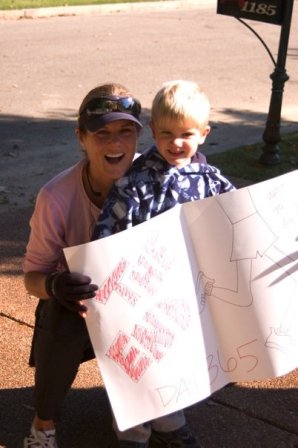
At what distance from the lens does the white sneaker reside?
3.11 meters

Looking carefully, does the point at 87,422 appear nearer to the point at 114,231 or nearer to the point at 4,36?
the point at 114,231

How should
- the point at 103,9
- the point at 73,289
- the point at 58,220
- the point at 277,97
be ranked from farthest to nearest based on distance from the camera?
1. the point at 103,9
2. the point at 277,97
3. the point at 58,220
4. the point at 73,289

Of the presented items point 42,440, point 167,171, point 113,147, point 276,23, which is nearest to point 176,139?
point 167,171

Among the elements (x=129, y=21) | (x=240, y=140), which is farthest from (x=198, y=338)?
(x=129, y=21)

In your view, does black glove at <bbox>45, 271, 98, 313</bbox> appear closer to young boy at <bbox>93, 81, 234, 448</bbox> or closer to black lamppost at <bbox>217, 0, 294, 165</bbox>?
young boy at <bbox>93, 81, 234, 448</bbox>

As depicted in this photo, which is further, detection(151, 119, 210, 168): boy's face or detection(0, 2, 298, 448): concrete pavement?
detection(0, 2, 298, 448): concrete pavement

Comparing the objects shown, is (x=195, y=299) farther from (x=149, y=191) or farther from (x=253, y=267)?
(x=149, y=191)

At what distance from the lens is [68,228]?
10.3 feet

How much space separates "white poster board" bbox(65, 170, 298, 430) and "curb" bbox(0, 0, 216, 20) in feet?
43.2

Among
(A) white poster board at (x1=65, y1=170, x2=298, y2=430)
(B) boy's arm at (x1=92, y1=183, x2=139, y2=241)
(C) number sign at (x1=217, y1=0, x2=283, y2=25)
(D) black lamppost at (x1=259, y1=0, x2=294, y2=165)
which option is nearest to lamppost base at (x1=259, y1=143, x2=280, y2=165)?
(D) black lamppost at (x1=259, y1=0, x2=294, y2=165)

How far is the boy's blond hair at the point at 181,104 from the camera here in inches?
113

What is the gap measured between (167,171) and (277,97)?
4007 mm

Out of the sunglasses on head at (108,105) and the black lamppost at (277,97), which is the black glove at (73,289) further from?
the black lamppost at (277,97)

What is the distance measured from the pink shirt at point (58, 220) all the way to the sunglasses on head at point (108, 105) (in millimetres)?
259
